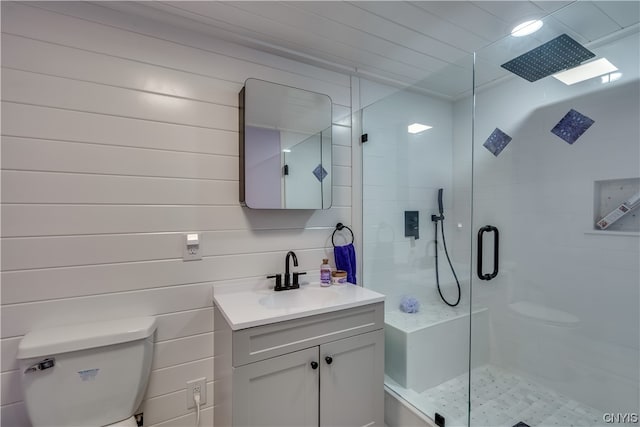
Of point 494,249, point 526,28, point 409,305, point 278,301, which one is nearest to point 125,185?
point 278,301

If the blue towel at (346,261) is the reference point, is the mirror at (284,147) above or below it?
above

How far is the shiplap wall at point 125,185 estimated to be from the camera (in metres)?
1.23

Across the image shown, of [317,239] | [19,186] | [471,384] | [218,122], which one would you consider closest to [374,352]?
[317,239]

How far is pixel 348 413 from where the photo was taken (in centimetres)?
144

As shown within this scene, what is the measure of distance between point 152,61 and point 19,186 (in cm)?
84

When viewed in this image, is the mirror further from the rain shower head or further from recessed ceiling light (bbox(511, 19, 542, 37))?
the rain shower head

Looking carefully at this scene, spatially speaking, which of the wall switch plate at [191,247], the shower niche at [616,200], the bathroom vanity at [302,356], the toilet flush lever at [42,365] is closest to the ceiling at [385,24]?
the shower niche at [616,200]

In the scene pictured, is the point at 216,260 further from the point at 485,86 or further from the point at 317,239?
the point at 485,86

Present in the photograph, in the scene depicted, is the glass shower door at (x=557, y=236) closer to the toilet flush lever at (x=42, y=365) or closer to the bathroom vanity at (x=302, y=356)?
the bathroom vanity at (x=302, y=356)

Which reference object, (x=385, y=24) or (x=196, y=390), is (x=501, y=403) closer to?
(x=196, y=390)

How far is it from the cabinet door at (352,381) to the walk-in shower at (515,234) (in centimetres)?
38

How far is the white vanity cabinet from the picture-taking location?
1.21 m

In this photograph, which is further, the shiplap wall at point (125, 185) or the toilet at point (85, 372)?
the shiplap wall at point (125, 185)

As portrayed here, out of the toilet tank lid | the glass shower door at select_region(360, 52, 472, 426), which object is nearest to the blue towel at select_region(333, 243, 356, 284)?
the glass shower door at select_region(360, 52, 472, 426)
